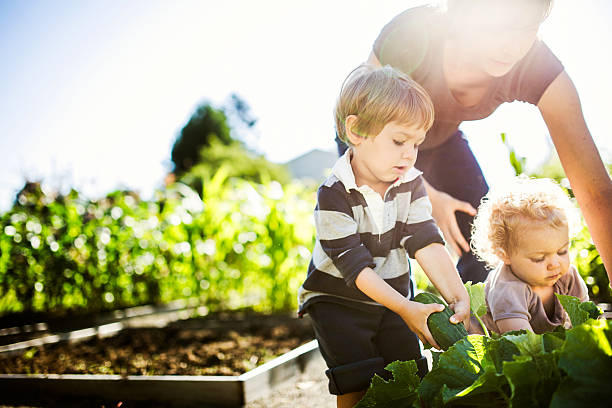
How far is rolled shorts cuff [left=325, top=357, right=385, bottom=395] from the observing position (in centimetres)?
152

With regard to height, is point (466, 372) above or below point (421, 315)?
below

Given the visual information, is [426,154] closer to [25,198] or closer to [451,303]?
[451,303]

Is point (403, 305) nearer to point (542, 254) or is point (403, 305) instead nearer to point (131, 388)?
point (542, 254)

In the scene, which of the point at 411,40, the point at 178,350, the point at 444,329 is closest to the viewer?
the point at 444,329

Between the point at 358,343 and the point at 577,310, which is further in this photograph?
the point at 358,343

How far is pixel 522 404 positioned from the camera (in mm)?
794

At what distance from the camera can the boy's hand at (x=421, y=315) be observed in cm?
122

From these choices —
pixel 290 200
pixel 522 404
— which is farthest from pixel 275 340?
pixel 522 404

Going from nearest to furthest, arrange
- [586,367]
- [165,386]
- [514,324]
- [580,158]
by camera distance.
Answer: [586,367]
[514,324]
[580,158]
[165,386]

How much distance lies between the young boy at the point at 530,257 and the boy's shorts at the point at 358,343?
0.98 ft

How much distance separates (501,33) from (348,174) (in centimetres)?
67

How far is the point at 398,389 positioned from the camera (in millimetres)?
1019

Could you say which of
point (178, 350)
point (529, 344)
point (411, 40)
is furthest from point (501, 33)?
point (178, 350)

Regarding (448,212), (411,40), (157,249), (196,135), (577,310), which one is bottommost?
(577,310)
